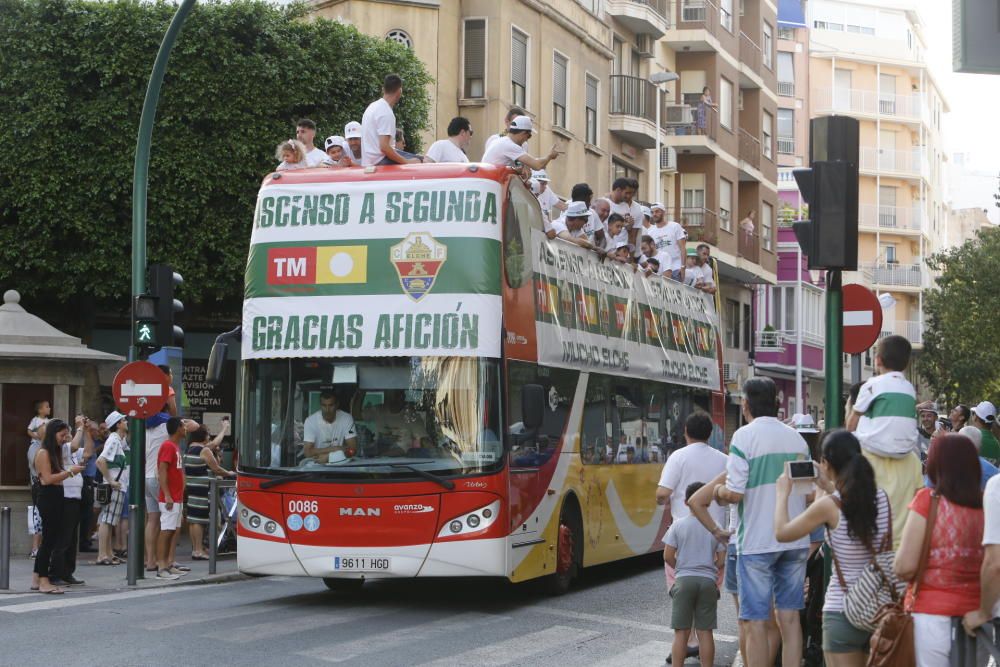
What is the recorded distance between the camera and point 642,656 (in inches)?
444

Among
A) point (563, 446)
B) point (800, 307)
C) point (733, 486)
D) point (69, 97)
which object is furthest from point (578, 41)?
point (733, 486)

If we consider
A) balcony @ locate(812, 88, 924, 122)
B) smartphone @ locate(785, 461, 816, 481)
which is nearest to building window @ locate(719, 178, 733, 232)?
balcony @ locate(812, 88, 924, 122)

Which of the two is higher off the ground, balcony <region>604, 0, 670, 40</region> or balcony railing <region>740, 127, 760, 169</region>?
balcony <region>604, 0, 670, 40</region>

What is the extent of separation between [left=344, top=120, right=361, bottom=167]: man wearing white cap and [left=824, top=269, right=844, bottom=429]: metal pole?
7.19 m

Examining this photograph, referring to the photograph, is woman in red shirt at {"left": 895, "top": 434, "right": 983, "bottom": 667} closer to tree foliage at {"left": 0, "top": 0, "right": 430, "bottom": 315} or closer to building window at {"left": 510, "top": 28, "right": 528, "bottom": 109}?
tree foliage at {"left": 0, "top": 0, "right": 430, "bottom": 315}

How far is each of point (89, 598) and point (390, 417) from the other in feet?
13.1

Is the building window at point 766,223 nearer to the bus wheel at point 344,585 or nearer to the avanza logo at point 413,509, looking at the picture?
the bus wheel at point 344,585

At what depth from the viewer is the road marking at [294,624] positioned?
39.5 ft

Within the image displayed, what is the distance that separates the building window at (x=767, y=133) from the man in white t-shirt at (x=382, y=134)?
3940cm

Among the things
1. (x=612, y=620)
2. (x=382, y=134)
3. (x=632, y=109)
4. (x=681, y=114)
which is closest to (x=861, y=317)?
(x=612, y=620)

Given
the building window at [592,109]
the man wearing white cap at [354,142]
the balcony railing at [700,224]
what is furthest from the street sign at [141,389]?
the balcony railing at [700,224]

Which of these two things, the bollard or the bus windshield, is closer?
the bus windshield

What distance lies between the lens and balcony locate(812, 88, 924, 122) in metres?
84.6

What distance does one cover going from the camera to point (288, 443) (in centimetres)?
1380
